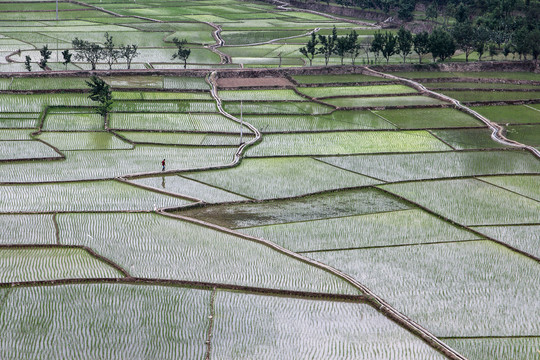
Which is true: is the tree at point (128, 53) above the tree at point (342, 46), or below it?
below

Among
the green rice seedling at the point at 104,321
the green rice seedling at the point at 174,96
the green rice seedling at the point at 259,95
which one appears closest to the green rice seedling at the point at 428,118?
the green rice seedling at the point at 259,95

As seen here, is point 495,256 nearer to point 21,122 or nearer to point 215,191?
point 215,191

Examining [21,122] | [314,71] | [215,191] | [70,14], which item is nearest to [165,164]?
[215,191]

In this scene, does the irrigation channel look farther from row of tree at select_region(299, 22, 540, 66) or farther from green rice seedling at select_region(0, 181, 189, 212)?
row of tree at select_region(299, 22, 540, 66)

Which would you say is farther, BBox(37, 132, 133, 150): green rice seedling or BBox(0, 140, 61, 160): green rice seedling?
BBox(37, 132, 133, 150): green rice seedling

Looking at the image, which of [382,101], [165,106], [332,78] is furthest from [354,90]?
[165,106]

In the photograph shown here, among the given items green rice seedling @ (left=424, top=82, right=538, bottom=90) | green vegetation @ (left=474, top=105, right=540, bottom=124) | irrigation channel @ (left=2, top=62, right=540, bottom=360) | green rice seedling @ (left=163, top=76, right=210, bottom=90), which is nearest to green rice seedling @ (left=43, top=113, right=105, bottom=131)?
irrigation channel @ (left=2, top=62, right=540, bottom=360)

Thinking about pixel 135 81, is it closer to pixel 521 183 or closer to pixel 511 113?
pixel 511 113

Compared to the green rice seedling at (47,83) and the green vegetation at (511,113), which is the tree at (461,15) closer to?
the green vegetation at (511,113)
